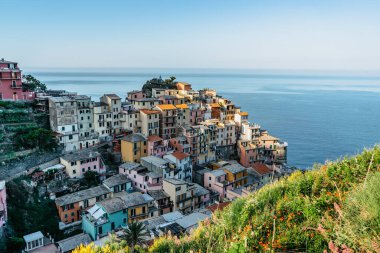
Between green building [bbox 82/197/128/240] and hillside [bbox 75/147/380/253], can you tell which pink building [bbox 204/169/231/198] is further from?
hillside [bbox 75/147/380/253]

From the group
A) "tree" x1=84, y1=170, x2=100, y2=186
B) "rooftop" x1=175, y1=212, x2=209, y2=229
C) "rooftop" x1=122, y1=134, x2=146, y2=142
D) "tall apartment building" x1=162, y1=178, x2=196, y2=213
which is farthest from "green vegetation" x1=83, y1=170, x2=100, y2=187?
"rooftop" x1=175, y1=212, x2=209, y2=229

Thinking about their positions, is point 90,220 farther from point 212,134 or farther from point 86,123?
→ point 212,134

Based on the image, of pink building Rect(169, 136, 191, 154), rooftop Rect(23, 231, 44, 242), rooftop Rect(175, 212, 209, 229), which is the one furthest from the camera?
pink building Rect(169, 136, 191, 154)

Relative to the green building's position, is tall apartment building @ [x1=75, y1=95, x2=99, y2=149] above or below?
above

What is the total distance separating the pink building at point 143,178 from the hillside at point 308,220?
62.2 ft

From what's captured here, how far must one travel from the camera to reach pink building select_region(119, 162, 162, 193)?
27438mm

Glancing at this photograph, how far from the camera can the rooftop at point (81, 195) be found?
23.6 m

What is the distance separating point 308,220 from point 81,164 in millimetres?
25611

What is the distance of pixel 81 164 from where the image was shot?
92.8ft

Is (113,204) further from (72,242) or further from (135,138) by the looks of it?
(135,138)

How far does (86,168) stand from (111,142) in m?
6.76

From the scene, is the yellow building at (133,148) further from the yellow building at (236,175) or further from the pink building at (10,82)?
the pink building at (10,82)

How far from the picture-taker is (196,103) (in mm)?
44969

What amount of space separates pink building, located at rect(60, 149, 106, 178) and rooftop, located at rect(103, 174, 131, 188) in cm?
298
